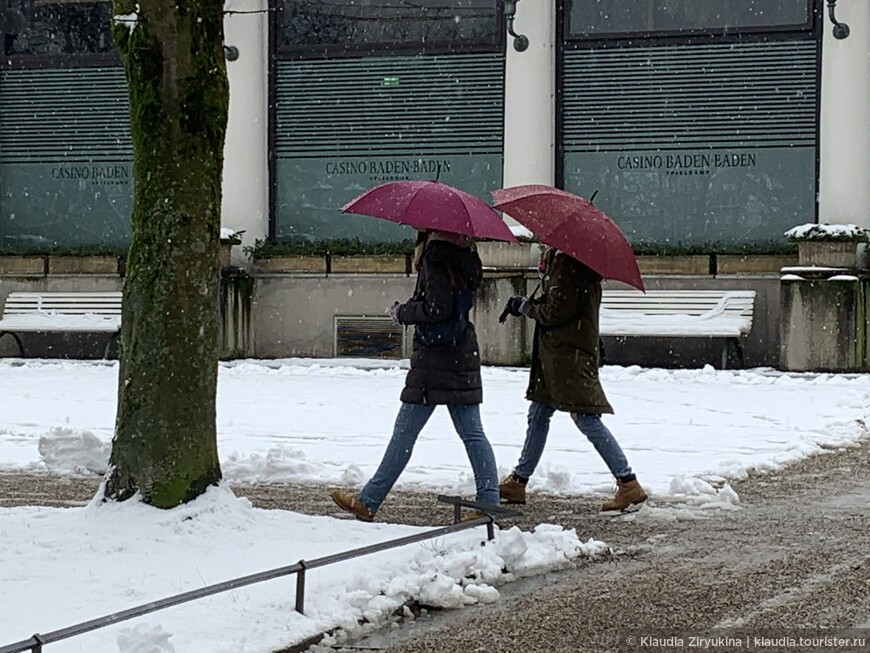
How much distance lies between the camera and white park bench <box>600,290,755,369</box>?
762 inches

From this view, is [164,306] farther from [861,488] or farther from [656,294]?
[656,294]

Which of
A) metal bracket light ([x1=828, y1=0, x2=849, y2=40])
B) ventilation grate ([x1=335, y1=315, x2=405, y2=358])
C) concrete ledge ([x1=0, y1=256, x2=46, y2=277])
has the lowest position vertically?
ventilation grate ([x1=335, y1=315, x2=405, y2=358])

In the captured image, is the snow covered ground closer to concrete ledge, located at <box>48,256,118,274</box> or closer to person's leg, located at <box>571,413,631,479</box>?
person's leg, located at <box>571,413,631,479</box>

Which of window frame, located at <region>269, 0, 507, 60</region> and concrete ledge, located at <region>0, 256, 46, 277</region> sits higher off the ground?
window frame, located at <region>269, 0, 507, 60</region>

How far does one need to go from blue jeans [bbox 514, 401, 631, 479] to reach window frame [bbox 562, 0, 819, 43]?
1243 centimetres

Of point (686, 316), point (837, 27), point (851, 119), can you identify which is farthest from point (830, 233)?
point (837, 27)

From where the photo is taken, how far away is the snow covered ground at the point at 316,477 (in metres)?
6.20

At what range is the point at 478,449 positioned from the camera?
27.5 ft

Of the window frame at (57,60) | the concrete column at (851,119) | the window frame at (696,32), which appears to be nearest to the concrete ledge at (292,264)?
the window frame at (57,60)

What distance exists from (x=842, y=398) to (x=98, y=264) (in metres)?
11.0

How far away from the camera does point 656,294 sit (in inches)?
785

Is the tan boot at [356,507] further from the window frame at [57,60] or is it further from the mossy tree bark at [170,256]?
the window frame at [57,60]

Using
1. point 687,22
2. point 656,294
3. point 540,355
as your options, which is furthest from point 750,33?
point 540,355

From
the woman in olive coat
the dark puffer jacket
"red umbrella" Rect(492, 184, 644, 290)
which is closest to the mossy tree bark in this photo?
the dark puffer jacket
